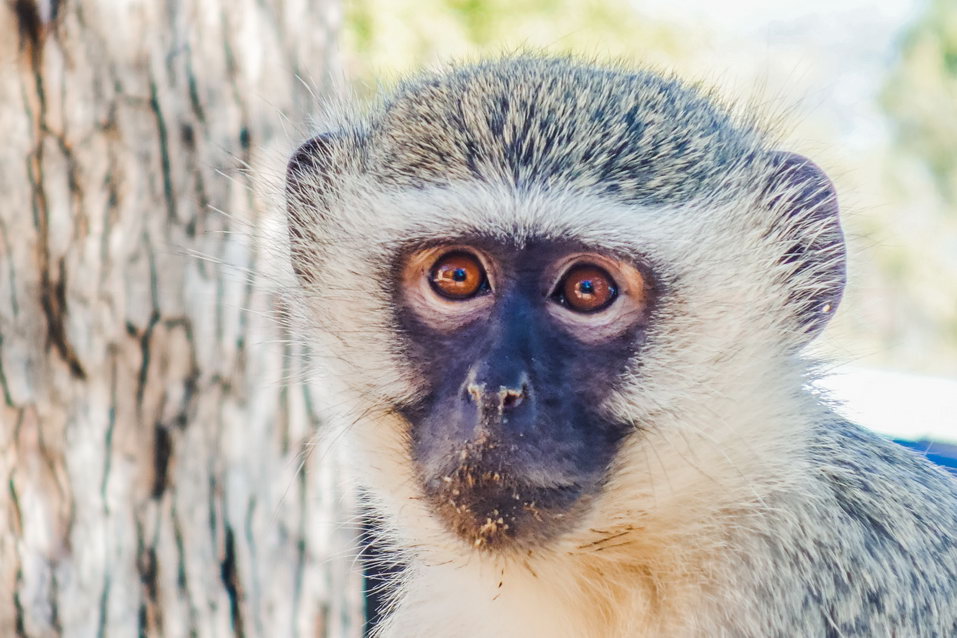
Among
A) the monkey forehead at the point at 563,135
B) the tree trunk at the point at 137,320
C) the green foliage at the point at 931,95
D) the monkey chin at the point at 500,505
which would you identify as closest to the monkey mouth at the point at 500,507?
the monkey chin at the point at 500,505

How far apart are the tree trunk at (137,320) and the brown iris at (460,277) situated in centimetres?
66

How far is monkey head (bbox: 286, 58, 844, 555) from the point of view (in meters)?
1.33

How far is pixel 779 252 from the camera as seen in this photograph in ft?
5.16

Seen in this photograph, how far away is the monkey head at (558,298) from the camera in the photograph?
4.35 ft

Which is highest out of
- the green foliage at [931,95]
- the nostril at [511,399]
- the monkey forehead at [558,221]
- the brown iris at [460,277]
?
the green foliage at [931,95]

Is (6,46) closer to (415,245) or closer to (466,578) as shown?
(415,245)

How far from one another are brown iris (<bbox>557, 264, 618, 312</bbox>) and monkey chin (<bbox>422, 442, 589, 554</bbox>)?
0.81 feet

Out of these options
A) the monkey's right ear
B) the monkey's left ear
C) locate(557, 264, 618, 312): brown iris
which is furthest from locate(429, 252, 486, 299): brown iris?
the monkey's left ear

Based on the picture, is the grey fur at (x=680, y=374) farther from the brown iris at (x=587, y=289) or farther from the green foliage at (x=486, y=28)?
the green foliage at (x=486, y=28)

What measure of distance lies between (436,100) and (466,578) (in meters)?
0.78

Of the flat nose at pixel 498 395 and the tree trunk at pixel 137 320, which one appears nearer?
the flat nose at pixel 498 395

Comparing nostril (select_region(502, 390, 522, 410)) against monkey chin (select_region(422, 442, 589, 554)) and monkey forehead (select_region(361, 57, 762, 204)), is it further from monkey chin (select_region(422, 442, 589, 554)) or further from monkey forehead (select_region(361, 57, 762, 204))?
monkey forehead (select_region(361, 57, 762, 204))

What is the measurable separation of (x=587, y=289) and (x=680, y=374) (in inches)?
7.2

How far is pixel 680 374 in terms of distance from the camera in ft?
4.72
